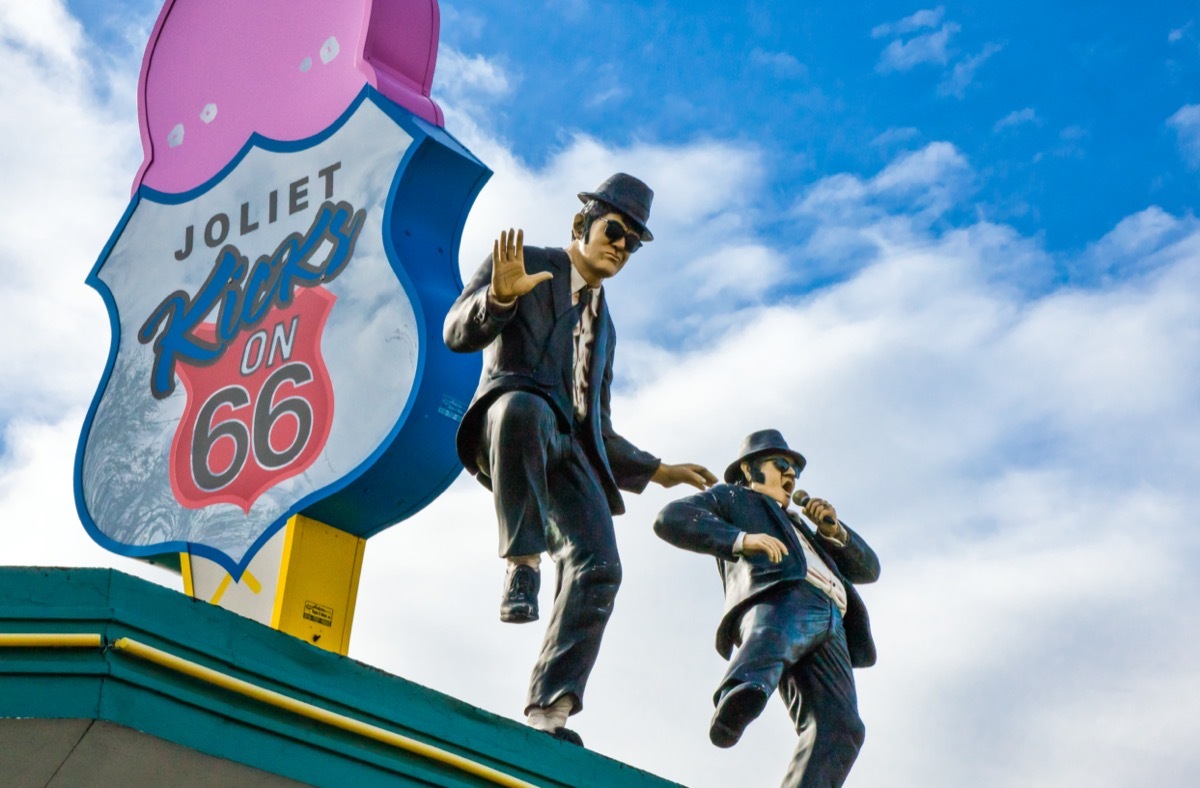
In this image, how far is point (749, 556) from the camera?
6.66 m

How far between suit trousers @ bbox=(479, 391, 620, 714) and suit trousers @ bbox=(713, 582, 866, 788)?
2.48ft

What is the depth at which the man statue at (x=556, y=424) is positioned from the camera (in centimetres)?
567

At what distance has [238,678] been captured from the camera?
14.0 feet

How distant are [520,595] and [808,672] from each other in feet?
5.25

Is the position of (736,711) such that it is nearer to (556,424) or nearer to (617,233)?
(556,424)

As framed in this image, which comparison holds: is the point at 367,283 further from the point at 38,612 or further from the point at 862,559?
the point at 38,612

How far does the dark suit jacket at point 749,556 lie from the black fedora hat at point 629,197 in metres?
1.18

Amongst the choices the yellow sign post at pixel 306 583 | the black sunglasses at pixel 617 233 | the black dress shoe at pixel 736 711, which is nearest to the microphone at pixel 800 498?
the black dress shoe at pixel 736 711

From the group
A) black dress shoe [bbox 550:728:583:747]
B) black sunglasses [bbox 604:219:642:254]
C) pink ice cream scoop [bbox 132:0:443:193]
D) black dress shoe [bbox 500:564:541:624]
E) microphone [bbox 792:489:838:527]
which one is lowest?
black dress shoe [bbox 550:728:583:747]

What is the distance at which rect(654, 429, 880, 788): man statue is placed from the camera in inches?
252

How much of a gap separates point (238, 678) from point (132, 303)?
16.4ft

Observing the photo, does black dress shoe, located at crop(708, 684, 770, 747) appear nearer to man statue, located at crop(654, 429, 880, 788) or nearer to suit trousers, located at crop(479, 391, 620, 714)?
man statue, located at crop(654, 429, 880, 788)

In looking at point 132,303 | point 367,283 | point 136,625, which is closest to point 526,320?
point 367,283

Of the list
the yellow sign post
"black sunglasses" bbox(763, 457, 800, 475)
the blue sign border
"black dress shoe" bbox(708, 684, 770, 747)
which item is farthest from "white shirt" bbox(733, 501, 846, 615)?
the yellow sign post
